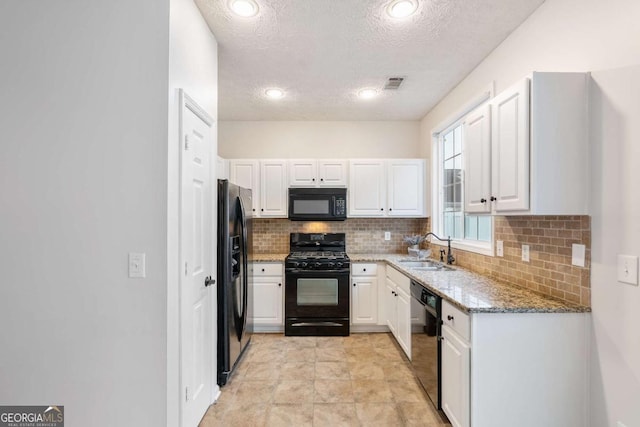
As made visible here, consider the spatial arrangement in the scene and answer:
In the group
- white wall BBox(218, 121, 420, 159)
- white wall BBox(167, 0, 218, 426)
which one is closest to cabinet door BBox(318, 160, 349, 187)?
white wall BBox(218, 121, 420, 159)

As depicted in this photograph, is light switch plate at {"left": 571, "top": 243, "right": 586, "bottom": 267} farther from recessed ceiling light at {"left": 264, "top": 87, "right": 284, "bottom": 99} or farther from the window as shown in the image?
recessed ceiling light at {"left": 264, "top": 87, "right": 284, "bottom": 99}

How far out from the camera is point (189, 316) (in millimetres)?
1883

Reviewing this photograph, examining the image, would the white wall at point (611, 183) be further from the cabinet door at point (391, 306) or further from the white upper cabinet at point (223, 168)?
the white upper cabinet at point (223, 168)

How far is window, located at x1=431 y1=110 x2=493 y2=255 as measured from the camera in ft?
9.44

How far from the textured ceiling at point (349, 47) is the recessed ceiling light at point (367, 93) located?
75mm

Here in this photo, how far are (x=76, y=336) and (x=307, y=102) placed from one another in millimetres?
2969

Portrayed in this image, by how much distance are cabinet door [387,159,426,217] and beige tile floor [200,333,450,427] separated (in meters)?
1.60

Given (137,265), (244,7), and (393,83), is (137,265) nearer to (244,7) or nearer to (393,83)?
(244,7)

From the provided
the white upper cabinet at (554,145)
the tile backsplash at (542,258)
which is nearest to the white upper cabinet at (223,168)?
the tile backsplash at (542,258)

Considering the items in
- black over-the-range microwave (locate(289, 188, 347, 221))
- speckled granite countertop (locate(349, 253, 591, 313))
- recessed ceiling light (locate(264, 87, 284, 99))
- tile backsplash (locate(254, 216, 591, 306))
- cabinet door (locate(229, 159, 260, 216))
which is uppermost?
recessed ceiling light (locate(264, 87, 284, 99))

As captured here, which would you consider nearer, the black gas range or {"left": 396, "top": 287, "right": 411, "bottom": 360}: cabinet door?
{"left": 396, "top": 287, "right": 411, "bottom": 360}: cabinet door

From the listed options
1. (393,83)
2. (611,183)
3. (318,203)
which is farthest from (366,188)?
(611,183)

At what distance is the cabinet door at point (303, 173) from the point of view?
3.97 metres

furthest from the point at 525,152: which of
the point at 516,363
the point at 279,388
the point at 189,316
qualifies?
the point at 279,388
